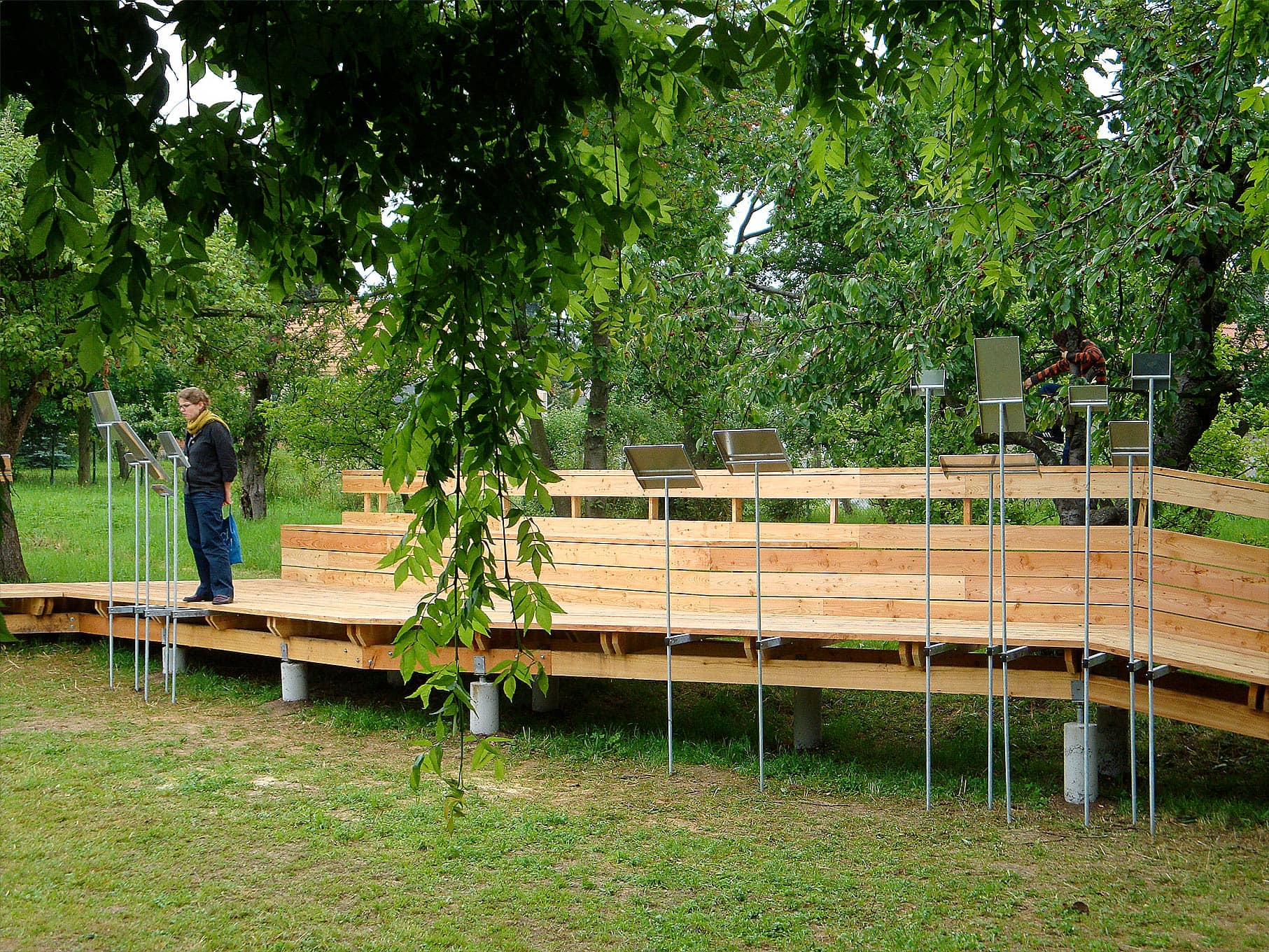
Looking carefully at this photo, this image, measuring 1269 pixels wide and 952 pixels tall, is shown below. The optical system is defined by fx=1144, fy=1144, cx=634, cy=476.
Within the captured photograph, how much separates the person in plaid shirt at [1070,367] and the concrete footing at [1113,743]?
6.09ft

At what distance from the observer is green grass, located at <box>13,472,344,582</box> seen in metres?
13.5

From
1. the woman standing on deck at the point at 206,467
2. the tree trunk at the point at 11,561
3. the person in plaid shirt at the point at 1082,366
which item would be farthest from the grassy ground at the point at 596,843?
the tree trunk at the point at 11,561

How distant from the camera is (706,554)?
7684 mm

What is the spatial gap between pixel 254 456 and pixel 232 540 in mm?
11428

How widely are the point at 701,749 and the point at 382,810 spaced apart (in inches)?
81.2

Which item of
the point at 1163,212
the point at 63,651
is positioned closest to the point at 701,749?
the point at 1163,212

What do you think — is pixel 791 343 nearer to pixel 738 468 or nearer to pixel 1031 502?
pixel 738 468

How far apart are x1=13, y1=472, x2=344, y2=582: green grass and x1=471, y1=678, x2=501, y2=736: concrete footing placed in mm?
4282

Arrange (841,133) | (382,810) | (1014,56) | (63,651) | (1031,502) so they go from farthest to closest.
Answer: (1031,502) → (63,651) → (382,810) → (1014,56) → (841,133)

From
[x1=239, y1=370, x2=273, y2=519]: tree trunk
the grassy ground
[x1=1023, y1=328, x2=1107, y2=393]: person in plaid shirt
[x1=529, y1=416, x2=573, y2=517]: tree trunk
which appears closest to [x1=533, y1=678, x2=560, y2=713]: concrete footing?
the grassy ground

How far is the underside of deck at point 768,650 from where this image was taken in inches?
224

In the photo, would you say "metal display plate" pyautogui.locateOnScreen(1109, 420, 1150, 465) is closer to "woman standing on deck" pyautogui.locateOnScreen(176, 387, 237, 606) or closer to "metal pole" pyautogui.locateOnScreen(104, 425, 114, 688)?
"metal pole" pyautogui.locateOnScreen(104, 425, 114, 688)

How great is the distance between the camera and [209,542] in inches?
320

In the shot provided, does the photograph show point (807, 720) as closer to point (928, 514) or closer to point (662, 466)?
point (928, 514)
